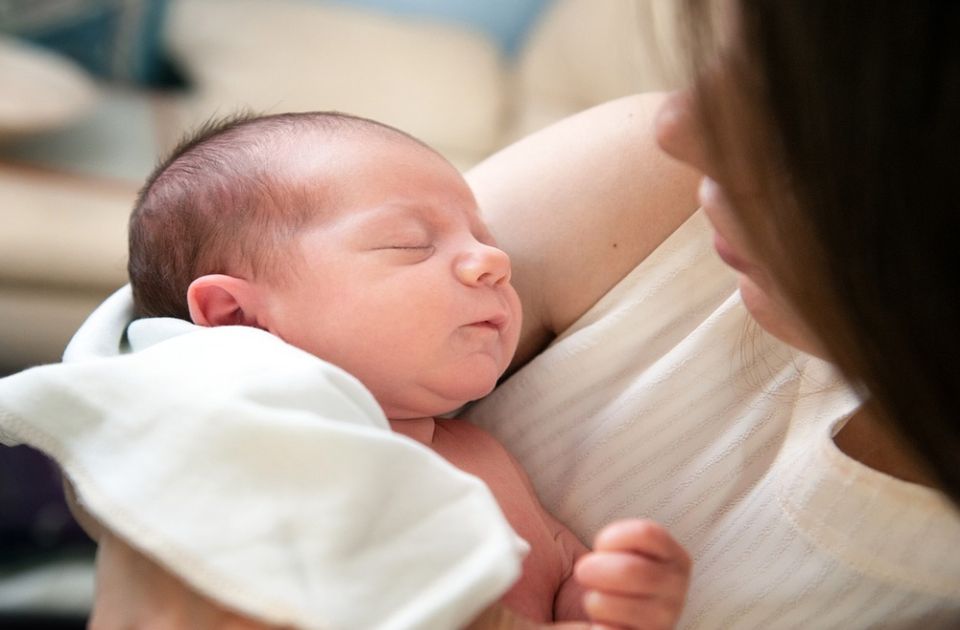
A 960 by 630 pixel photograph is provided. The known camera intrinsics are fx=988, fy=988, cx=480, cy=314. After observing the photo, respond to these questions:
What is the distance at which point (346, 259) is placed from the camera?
766 mm

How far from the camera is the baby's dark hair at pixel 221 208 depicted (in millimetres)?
795

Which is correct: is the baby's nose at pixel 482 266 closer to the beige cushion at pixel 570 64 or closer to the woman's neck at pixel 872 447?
the woman's neck at pixel 872 447

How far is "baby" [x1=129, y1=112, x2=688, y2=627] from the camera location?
29.7 inches

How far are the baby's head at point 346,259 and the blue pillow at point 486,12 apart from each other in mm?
2188

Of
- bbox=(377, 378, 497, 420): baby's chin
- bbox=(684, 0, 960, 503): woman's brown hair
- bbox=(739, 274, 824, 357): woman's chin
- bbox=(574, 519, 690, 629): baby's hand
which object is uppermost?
bbox=(684, 0, 960, 503): woman's brown hair

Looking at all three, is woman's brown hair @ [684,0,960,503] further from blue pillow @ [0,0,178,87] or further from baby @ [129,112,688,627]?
blue pillow @ [0,0,178,87]

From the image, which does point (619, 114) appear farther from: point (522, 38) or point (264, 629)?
point (522, 38)

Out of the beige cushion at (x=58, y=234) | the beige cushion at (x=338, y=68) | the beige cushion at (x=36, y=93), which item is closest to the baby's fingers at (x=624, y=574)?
the beige cushion at (x=58, y=234)

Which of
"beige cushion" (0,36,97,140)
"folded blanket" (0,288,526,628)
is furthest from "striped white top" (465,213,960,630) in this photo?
"beige cushion" (0,36,97,140)

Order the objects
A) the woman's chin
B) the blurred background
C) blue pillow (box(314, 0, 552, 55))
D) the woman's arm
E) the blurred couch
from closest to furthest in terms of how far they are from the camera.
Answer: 1. the woman's chin
2. the woman's arm
3. the blurred background
4. the blurred couch
5. blue pillow (box(314, 0, 552, 55))

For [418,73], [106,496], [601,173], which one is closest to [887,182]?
[601,173]

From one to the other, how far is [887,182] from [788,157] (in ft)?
0.18

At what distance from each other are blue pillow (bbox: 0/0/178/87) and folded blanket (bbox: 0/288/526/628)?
6.37 ft

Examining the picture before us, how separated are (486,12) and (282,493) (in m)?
2.66
